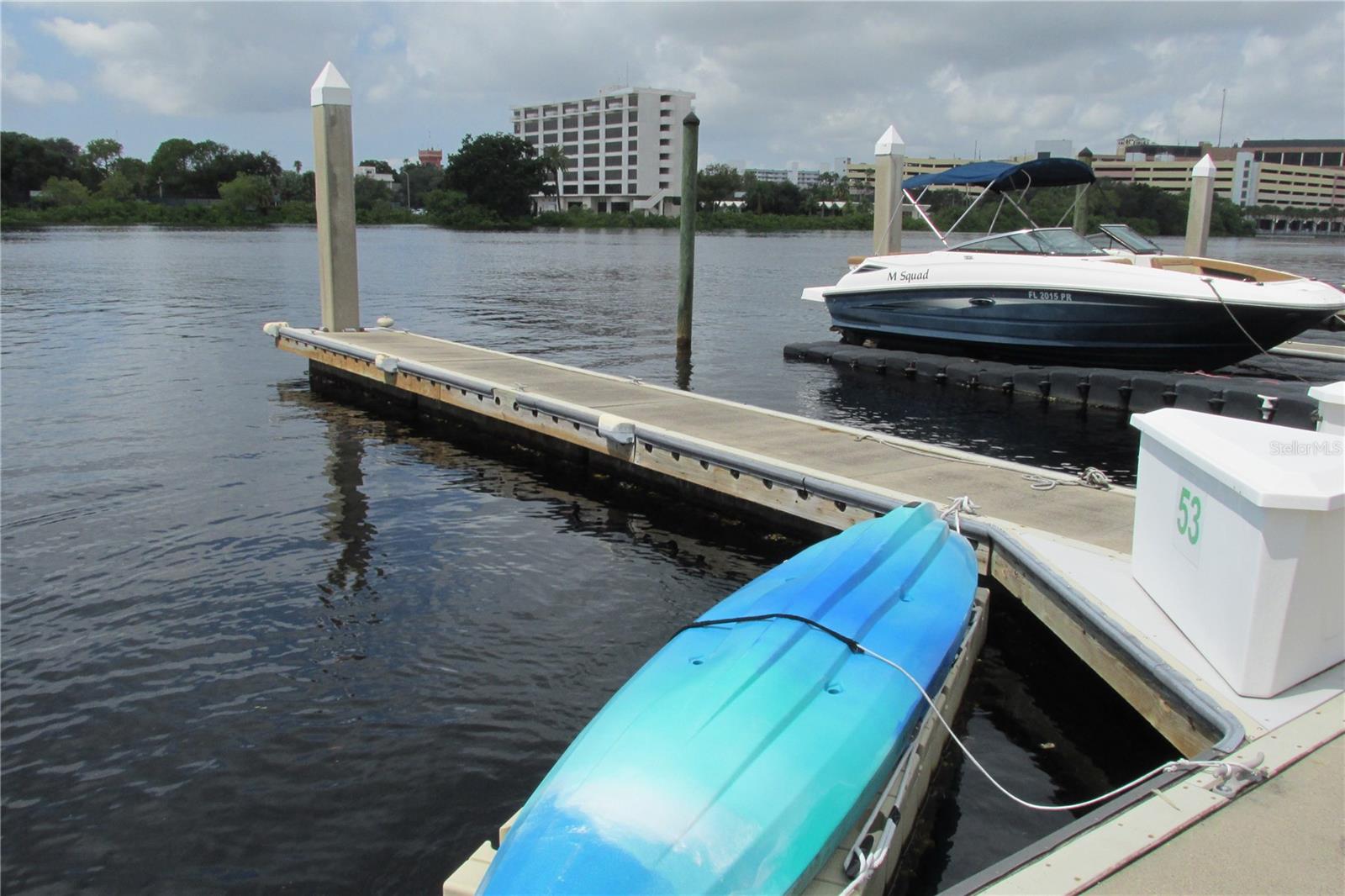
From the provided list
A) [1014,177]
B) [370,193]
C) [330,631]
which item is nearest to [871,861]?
[330,631]

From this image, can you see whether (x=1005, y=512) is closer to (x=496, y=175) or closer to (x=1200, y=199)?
(x=1200, y=199)

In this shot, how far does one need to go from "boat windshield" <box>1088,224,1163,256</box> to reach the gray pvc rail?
1013 centimetres

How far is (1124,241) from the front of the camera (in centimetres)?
1631

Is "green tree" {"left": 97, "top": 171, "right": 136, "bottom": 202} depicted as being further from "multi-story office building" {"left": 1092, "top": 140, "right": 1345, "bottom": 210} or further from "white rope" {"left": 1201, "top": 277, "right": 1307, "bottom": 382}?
"white rope" {"left": 1201, "top": 277, "right": 1307, "bottom": 382}

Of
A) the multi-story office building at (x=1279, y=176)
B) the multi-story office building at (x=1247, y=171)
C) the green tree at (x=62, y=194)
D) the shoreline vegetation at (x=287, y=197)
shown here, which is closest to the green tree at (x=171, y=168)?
the shoreline vegetation at (x=287, y=197)

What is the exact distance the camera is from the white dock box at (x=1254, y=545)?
159 inches

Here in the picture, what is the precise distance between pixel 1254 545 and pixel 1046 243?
41.4 feet

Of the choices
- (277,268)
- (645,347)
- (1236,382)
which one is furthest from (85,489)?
(277,268)

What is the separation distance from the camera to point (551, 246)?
6456cm

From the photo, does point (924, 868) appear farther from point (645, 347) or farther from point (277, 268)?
point (277, 268)

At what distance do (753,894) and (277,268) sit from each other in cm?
4106

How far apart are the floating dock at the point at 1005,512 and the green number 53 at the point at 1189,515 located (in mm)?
556

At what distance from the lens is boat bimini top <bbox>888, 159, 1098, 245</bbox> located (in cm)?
1691

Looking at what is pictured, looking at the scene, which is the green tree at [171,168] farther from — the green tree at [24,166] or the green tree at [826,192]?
the green tree at [826,192]
